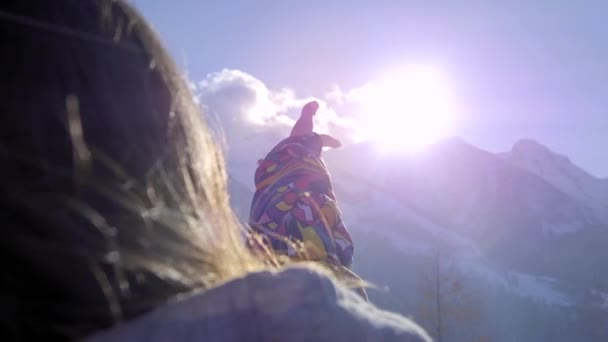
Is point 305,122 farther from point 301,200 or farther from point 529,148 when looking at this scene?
point 529,148

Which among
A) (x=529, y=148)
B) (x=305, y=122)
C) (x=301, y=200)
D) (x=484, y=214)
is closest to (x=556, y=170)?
(x=529, y=148)

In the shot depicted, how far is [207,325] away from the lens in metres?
0.54

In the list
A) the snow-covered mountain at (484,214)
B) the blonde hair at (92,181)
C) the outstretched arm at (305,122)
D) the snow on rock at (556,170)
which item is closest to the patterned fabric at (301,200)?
the outstretched arm at (305,122)

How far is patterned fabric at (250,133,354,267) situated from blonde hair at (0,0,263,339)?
4.63 ft

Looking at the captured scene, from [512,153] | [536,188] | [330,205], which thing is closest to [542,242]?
[536,188]

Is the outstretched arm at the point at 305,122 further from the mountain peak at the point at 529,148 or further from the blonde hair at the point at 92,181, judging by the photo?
the mountain peak at the point at 529,148

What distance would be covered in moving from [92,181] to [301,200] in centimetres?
181

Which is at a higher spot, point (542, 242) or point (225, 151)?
point (542, 242)

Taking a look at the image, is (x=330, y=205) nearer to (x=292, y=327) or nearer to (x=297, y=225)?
(x=297, y=225)

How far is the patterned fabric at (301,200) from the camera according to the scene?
2242 millimetres

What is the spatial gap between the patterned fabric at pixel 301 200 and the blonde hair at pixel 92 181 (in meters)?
1.41

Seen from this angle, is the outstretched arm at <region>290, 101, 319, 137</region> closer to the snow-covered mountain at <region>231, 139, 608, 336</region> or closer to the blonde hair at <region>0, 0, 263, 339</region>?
the blonde hair at <region>0, 0, 263, 339</region>

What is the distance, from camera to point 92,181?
530 millimetres

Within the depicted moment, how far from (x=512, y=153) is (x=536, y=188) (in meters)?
14.3
